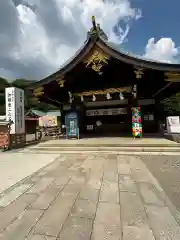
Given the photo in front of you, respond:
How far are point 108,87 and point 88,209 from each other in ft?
30.6

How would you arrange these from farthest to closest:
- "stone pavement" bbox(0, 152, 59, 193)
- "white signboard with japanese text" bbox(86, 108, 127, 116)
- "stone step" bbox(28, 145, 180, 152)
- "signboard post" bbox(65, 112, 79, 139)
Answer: "white signboard with japanese text" bbox(86, 108, 127, 116), "signboard post" bbox(65, 112, 79, 139), "stone step" bbox(28, 145, 180, 152), "stone pavement" bbox(0, 152, 59, 193)

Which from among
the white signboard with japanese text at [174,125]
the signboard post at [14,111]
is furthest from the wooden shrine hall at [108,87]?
the white signboard with japanese text at [174,125]

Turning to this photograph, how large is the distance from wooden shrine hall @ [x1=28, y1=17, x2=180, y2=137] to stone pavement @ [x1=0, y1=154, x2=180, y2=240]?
596 centimetres

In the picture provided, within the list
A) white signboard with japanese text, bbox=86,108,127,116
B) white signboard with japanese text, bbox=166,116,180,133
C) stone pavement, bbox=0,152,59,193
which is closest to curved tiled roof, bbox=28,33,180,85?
white signboard with japanese text, bbox=166,116,180,133

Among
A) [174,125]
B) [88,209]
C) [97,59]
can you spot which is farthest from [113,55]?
[88,209]

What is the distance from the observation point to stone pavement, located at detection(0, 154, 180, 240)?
197 cm

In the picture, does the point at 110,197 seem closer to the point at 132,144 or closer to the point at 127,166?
the point at 127,166

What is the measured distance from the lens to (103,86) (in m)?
11.1

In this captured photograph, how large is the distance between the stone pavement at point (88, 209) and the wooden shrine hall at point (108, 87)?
19.6 feet

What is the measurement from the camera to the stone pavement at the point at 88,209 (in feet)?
6.46

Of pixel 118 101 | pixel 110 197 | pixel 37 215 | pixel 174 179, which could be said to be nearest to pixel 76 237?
pixel 37 215

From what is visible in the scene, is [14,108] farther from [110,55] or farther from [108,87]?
[108,87]

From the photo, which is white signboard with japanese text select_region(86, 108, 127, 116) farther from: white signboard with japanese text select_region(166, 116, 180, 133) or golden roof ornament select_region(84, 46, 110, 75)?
golden roof ornament select_region(84, 46, 110, 75)

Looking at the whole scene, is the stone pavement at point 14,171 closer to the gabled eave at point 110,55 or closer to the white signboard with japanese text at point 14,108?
the white signboard with japanese text at point 14,108
